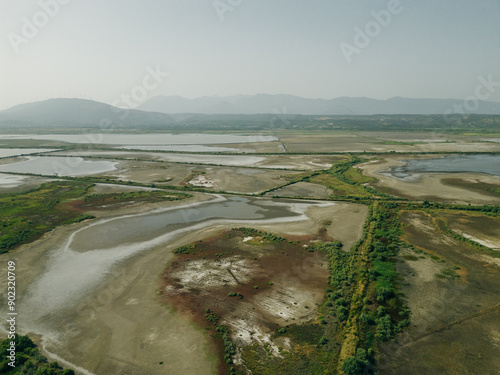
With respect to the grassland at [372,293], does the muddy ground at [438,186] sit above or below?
above

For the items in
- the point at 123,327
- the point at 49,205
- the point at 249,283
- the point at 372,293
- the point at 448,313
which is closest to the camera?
the point at 123,327

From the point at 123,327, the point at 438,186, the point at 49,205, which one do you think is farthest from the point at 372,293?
the point at 49,205

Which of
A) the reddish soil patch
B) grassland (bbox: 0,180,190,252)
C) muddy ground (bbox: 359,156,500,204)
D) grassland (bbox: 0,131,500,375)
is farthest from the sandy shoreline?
muddy ground (bbox: 359,156,500,204)

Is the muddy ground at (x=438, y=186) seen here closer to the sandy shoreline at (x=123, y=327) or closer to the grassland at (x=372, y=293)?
the grassland at (x=372, y=293)

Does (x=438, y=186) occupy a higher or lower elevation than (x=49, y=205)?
higher

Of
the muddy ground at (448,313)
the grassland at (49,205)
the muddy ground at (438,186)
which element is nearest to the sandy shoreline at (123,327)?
the grassland at (49,205)

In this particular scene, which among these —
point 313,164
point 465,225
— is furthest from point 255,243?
point 313,164

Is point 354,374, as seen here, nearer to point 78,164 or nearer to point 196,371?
point 196,371

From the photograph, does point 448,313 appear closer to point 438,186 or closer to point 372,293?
point 372,293

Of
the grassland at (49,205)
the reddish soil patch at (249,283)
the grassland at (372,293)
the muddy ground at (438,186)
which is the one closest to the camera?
the grassland at (372,293)

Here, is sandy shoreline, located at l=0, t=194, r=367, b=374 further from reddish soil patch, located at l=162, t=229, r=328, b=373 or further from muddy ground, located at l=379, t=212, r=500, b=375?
muddy ground, located at l=379, t=212, r=500, b=375

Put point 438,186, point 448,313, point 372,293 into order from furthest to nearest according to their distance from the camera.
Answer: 1. point 438,186
2. point 372,293
3. point 448,313

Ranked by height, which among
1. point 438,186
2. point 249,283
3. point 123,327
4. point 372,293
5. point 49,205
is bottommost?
point 123,327

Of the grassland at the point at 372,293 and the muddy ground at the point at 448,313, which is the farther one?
the grassland at the point at 372,293
